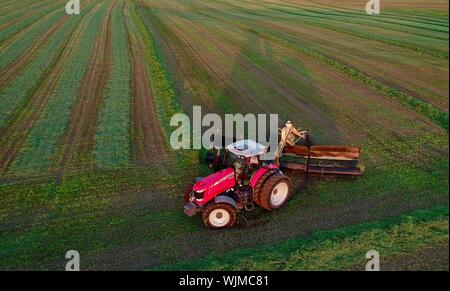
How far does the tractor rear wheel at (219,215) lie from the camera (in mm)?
8758

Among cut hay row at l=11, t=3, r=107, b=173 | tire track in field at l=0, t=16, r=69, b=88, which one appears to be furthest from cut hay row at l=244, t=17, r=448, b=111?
tire track in field at l=0, t=16, r=69, b=88

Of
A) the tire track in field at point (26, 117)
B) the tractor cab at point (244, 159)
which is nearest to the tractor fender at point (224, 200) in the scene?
the tractor cab at point (244, 159)

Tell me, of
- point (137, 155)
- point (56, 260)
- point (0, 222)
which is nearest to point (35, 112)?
point (137, 155)

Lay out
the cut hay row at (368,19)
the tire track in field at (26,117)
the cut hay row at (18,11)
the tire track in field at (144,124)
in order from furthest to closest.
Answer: the cut hay row at (18,11)
the cut hay row at (368,19)
the tire track in field at (26,117)
the tire track in field at (144,124)

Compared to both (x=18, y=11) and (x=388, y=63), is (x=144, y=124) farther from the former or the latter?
(x=18, y=11)

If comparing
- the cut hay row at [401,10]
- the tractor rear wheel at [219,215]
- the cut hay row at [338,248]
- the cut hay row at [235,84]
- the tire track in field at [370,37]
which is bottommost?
the cut hay row at [338,248]

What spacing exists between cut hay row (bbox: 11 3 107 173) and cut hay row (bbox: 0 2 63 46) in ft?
20.7

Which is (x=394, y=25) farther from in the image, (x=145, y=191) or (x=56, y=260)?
(x=56, y=260)

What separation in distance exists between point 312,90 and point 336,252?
37.9 feet

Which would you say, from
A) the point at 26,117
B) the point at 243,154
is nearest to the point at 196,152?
the point at 243,154

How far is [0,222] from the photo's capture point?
370 inches

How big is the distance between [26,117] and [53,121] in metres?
1.18

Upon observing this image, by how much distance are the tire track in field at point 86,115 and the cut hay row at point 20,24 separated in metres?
7.57

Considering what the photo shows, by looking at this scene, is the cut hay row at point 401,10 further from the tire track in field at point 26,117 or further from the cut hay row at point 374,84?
the tire track in field at point 26,117
